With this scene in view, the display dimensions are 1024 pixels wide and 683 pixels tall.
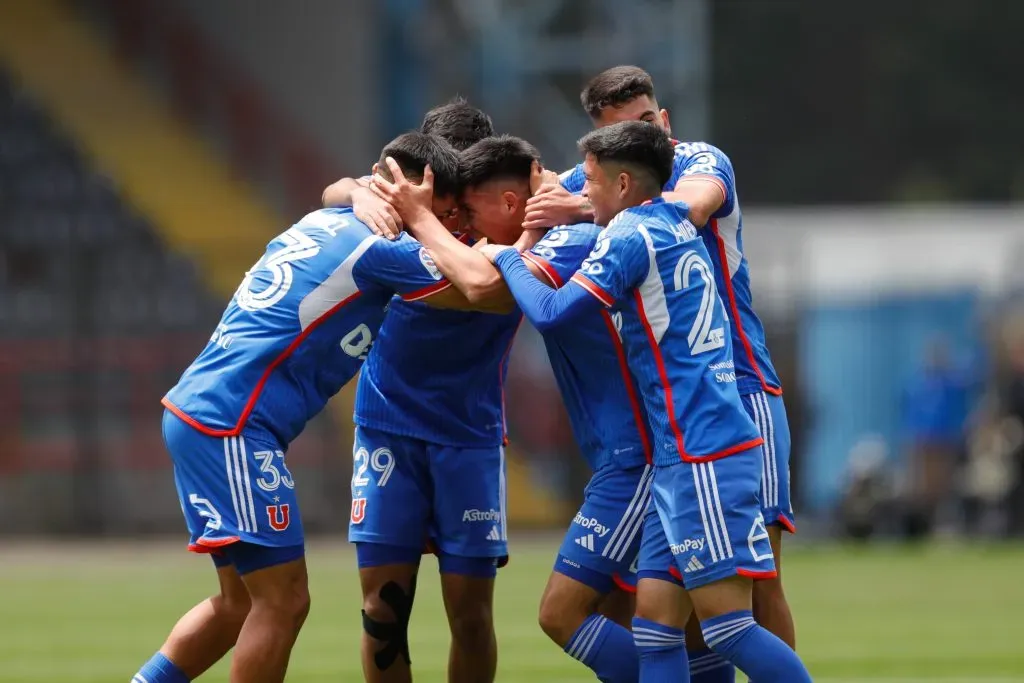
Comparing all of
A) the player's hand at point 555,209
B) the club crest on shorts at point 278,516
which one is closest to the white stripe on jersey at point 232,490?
the club crest on shorts at point 278,516

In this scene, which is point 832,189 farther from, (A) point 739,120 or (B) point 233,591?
(B) point 233,591

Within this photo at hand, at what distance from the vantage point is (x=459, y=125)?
7.28 meters

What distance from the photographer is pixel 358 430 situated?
24.0 feet

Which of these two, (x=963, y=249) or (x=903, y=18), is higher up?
(x=903, y=18)

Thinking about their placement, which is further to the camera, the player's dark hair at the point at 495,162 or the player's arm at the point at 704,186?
the player's dark hair at the point at 495,162

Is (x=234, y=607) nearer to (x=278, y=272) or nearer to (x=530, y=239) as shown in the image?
(x=278, y=272)

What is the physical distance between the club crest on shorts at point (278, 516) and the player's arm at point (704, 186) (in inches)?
69.3

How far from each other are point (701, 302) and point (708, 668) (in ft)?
5.04

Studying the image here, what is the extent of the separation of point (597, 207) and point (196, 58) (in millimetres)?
18441

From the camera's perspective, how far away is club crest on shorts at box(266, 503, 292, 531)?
6371 mm

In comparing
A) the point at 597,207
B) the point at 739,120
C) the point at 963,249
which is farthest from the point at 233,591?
the point at 739,120

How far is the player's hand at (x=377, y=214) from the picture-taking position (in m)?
6.61

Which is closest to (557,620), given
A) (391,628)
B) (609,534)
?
(609,534)

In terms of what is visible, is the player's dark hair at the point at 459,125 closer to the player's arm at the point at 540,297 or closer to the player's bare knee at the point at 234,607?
the player's arm at the point at 540,297
